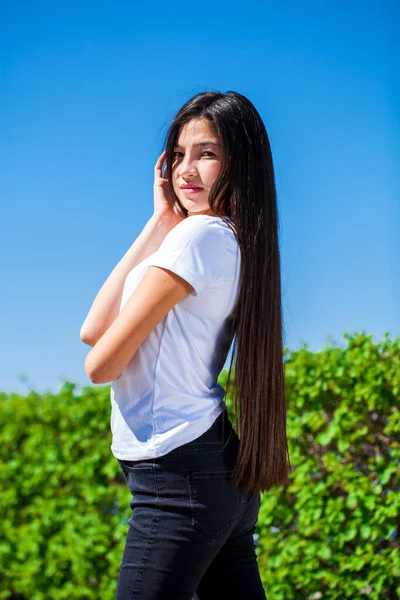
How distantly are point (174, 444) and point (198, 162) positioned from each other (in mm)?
783

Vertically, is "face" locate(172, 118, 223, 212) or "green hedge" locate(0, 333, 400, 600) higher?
"face" locate(172, 118, 223, 212)

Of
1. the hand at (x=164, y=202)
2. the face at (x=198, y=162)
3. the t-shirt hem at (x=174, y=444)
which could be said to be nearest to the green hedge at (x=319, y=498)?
the hand at (x=164, y=202)

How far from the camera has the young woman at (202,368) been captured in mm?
1710

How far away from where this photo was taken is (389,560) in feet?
13.5

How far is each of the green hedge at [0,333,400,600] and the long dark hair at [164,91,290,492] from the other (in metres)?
2.36

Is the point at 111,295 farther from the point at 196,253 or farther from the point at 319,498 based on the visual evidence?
the point at 319,498

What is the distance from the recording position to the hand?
226cm

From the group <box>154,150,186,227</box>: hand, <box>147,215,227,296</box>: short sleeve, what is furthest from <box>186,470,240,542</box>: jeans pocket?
<box>154,150,186,227</box>: hand

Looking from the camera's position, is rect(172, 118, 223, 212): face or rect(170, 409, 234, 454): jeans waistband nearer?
rect(170, 409, 234, 454): jeans waistband

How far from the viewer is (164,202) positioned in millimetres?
2262

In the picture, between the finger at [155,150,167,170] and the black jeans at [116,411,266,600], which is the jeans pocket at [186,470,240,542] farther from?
the finger at [155,150,167,170]

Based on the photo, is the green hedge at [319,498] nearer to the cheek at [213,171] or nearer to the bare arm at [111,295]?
the bare arm at [111,295]

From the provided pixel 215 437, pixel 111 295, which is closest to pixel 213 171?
pixel 111 295

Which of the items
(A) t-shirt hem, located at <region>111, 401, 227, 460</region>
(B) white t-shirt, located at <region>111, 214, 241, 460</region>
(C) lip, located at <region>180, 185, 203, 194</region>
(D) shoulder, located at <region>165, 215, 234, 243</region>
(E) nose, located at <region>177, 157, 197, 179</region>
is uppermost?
(E) nose, located at <region>177, 157, 197, 179</region>
